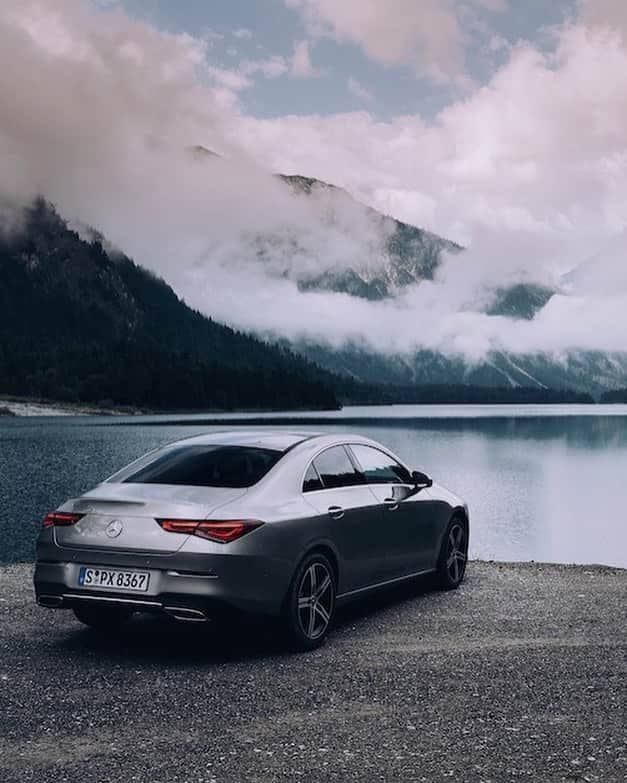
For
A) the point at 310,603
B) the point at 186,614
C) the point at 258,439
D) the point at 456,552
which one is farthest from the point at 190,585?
the point at 456,552

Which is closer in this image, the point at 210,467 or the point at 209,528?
the point at 209,528

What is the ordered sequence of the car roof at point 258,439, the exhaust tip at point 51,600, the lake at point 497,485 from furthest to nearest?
the lake at point 497,485 → the car roof at point 258,439 → the exhaust tip at point 51,600

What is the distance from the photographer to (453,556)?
11.9m

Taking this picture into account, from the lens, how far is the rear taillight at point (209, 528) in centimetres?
792

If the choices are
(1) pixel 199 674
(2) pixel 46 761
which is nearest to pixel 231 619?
(1) pixel 199 674

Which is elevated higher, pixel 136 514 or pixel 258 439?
pixel 258 439

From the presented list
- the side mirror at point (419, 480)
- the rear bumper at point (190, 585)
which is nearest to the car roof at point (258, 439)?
the rear bumper at point (190, 585)

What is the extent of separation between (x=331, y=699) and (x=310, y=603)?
5.61ft

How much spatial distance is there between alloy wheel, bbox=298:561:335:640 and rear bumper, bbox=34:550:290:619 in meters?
0.43

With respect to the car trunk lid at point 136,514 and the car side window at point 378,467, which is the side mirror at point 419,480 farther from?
the car trunk lid at point 136,514

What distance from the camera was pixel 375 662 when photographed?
27.0ft

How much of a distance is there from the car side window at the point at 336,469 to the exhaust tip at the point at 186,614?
1984 mm

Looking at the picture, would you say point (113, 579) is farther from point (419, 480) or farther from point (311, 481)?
point (419, 480)

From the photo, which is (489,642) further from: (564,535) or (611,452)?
(611,452)
